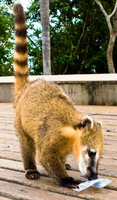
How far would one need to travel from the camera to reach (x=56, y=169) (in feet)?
7.74

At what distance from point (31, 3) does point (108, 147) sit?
16066mm

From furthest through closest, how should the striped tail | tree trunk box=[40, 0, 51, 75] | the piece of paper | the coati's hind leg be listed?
tree trunk box=[40, 0, 51, 75], the striped tail, the coati's hind leg, the piece of paper

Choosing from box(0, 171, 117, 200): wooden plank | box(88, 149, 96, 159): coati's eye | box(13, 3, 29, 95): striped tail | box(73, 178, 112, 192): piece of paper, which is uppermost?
box(13, 3, 29, 95): striped tail

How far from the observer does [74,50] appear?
18.2 m

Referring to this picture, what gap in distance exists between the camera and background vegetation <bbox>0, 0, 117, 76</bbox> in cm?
1716

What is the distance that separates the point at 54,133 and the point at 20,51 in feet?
4.96

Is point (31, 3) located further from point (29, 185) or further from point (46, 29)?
point (29, 185)

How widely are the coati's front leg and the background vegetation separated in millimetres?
14460

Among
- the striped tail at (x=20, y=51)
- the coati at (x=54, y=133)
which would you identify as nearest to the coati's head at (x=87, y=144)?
the coati at (x=54, y=133)

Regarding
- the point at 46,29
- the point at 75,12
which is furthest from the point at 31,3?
the point at 46,29

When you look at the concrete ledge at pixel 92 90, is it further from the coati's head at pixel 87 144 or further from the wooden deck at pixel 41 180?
the coati's head at pixel 87 144

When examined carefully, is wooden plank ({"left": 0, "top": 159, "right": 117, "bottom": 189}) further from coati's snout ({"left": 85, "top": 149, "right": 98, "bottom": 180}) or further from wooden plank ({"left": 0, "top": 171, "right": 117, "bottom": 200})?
coati's snout ({"left": 85, "top": 149, "right": 98, "bottom": 180})

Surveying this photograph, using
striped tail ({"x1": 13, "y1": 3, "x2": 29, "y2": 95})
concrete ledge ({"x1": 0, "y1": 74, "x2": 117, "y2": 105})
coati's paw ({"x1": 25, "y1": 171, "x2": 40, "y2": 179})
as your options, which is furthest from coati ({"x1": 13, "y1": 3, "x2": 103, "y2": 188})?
concrete ledge ({"x1": 0, "y1": 74, "x2": 117, "y2": 105})

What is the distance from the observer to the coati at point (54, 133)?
2238 millimetres
